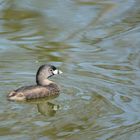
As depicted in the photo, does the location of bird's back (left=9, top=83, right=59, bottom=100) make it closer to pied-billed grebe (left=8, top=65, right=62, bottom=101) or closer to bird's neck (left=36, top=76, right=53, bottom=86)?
pied-billed grebe (left=8, top=65, right=62, bottom=101)

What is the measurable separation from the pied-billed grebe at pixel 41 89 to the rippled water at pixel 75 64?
0.13 m

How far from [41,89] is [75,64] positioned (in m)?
1.25

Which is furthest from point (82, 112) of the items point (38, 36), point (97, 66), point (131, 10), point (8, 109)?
point (131, 10)

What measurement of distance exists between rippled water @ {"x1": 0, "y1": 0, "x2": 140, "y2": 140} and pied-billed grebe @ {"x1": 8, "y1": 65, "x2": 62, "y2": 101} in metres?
0.13

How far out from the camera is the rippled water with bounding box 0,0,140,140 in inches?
319

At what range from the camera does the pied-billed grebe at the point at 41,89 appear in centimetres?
901

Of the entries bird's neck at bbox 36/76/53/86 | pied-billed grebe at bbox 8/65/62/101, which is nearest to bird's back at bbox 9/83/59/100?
pied-billed grebe at bbox 8/65/62/101

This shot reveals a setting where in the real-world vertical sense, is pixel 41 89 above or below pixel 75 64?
below

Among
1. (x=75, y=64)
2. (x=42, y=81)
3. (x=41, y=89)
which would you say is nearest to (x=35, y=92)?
(x=41, y=89)

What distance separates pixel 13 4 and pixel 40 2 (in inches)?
19.3

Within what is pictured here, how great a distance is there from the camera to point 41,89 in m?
9.35

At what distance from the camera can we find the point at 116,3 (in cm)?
1354

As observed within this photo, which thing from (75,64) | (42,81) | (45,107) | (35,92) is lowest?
(45,107)

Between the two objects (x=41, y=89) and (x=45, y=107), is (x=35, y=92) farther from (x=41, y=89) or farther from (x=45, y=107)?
(x=45, y=107)
